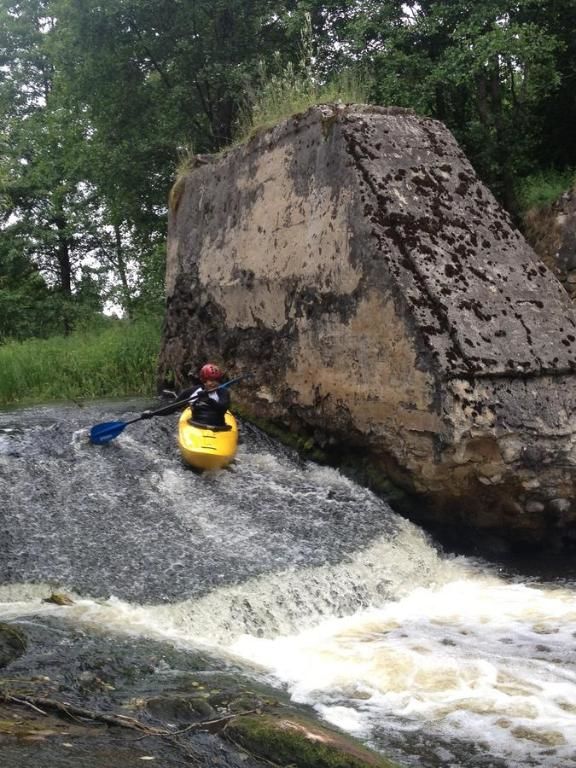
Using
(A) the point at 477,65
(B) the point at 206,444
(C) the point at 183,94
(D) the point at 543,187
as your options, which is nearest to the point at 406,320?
(B) the point at 206,444

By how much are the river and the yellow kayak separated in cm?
11

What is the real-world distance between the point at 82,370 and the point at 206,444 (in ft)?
19.2

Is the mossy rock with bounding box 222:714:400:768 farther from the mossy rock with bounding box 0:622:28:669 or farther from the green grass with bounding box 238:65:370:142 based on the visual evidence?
the green grass with bounding box 238:65:370:142

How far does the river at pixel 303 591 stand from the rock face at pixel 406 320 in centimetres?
55

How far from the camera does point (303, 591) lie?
5230 millimetres

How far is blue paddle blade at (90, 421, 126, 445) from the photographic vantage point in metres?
7.05

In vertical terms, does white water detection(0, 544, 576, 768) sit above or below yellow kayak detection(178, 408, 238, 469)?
below

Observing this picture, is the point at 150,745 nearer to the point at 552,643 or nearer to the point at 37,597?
the point at 37,597

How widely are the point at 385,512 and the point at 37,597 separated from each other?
2.84 m

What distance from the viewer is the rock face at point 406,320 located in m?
6.18

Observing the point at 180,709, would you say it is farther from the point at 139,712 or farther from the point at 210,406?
the point at 210,406

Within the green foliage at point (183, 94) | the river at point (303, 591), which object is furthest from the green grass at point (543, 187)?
the river at point (303, 591)

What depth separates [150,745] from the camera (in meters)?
3.05

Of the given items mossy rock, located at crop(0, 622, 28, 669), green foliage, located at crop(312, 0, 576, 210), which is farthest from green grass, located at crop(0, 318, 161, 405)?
mossy rock, located at crop(0, 622, 28, 669)
